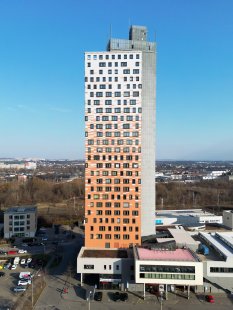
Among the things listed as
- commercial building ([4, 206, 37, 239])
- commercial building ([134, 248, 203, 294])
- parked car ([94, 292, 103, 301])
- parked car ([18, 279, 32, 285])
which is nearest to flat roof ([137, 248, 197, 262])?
commercial building ([134, 248, 203, 294])

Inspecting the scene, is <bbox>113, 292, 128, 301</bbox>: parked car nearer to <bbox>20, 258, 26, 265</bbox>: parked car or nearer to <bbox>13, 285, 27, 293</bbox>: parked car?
<bbox>13, 285, 27, 293</bbox>: parked car

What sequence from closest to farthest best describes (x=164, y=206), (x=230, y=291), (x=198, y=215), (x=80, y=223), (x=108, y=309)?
(x=108, y=309) < (x=230, y=291) < (x=198, y=215) < (x=80, y=223) < (x=164, y=206)

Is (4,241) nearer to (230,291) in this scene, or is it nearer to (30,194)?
(230,291)

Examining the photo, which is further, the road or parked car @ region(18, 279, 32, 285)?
parked car @ region(18, 279, 32, 285)

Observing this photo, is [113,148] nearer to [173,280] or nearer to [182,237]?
[182,237]

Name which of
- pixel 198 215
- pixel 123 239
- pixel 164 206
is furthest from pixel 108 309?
pixel 164 206

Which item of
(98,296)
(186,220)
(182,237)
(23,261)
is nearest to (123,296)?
(98,296)

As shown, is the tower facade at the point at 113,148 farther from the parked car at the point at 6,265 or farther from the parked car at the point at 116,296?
the parked car at the point at 6,265
